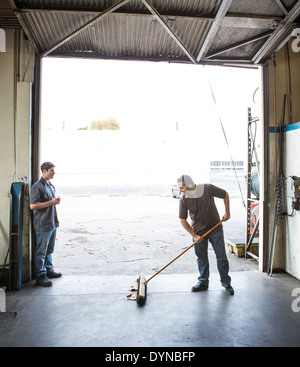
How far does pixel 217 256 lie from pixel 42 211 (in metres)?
3.11

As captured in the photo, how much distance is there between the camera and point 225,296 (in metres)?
4.15

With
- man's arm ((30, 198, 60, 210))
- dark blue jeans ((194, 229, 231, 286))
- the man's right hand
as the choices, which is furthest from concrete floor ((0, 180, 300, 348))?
man's arm ((30, 198, 60, 210))

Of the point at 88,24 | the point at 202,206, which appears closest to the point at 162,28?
the point at 88,24

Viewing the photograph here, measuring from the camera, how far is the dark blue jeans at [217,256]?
13.9ft

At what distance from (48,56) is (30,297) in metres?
4.40

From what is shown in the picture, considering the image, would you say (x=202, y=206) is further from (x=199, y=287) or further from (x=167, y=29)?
(x=167, y=29)

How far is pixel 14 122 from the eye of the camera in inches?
180

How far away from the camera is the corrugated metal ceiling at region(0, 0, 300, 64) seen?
162 inches

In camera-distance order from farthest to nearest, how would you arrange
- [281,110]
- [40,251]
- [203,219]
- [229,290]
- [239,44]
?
[281,110], [239,44], [40,251], [203,219], [229,290]

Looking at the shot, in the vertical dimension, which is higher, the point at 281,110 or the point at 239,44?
the point at 239,44
